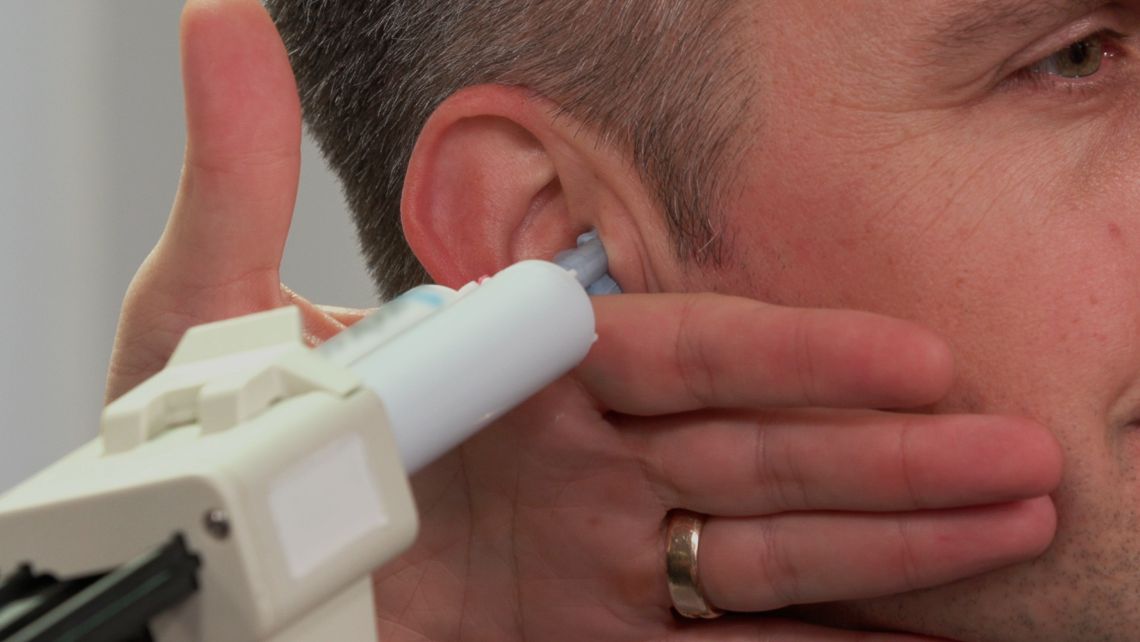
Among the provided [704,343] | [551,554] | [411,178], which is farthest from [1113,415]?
[411,178]

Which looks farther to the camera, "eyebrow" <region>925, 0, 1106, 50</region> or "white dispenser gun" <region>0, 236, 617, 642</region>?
"eyebrow" <region>925, 0, 1106, 50</region>

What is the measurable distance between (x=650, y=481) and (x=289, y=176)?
327mm

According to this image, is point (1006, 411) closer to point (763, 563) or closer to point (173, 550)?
point (763, 563)

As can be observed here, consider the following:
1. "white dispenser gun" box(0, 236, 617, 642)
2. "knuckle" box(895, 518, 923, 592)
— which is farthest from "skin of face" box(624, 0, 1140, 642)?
"white dispenser gun" box(0, 236, 617, 642)

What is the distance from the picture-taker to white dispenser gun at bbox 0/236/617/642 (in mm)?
572

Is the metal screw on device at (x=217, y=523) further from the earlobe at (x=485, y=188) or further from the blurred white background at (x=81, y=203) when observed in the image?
the blurred white background at (x=81, y=203)

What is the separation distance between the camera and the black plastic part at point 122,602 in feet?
1.85

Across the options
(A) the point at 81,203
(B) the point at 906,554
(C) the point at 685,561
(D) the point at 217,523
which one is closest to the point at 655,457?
(C) the point at 685,561

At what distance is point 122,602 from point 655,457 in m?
0.50

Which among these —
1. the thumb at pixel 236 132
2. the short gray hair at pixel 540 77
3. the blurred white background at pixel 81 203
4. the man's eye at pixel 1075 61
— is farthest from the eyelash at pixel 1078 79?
the blurred white background at pixel 81 203

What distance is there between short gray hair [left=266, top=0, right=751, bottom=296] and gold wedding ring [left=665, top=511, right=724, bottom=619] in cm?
20

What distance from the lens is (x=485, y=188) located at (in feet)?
3.81

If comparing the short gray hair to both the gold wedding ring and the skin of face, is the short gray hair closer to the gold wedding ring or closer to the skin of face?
the skin of face

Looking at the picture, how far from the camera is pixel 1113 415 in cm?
100
